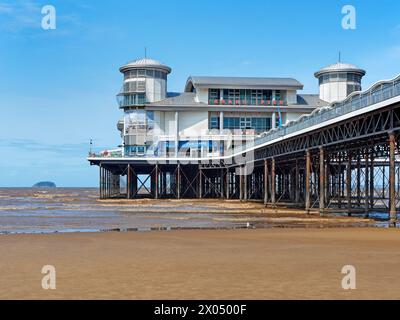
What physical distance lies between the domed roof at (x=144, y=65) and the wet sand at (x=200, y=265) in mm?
63613

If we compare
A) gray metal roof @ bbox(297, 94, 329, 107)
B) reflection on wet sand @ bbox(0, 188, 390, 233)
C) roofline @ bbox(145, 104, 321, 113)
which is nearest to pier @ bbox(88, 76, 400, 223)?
reflection on wet sand @ bbox(0, 188, 390, 233)

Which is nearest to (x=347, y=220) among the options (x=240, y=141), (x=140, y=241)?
(x=140, y=241)

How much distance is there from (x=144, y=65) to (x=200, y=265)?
7350cm

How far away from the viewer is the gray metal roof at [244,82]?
87000mm

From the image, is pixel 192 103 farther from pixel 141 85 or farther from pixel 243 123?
pixel 243 123

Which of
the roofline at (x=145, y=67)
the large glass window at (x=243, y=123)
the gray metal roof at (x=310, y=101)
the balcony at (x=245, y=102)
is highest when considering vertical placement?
the roofline at (x=145, y=67)

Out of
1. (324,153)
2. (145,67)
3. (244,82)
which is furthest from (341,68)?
(324,153)

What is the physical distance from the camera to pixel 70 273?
1391 centimetres

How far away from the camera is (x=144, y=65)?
86.4m

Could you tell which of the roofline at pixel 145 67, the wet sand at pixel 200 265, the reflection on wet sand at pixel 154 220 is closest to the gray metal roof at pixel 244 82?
the roofline at pixel 145 67

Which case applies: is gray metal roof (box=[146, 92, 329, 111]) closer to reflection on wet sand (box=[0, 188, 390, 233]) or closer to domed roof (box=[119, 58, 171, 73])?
domed roof (box=[119, 58, 171, 73])

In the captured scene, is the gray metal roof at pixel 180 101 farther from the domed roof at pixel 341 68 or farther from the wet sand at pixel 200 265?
the wet sand at pixel 200 265
